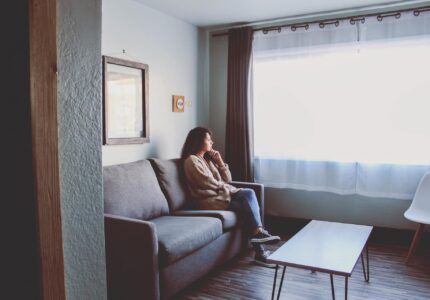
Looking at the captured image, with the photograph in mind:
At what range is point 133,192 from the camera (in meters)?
3.13

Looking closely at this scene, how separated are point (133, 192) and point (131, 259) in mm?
697

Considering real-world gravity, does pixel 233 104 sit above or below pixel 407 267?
above

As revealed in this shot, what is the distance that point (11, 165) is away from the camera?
2.45 feet

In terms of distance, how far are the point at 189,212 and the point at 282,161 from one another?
1.41 m

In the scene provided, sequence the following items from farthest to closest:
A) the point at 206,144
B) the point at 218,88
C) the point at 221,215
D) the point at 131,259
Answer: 1. the point at 218,88
2. the point at 206,144
3. the point at 221,215
4. the point at 131,259

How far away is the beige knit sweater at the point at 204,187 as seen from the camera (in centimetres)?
359

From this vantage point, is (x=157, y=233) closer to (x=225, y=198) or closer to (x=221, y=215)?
(x=221, y=215)

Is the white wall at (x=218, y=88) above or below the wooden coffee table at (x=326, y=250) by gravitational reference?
above

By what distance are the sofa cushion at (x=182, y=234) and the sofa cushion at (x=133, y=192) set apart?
13 cm

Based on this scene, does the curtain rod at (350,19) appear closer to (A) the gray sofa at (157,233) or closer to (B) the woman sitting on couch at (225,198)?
(B) the woman sitting on couch at (225,198)

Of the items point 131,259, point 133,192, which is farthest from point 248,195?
point 131,259

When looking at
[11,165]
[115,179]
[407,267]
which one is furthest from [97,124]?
[407,267]

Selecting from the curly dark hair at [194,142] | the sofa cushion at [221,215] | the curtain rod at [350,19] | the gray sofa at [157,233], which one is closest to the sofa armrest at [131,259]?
the gray sofa at [157,233]

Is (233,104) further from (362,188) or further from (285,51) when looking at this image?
(362,188)
